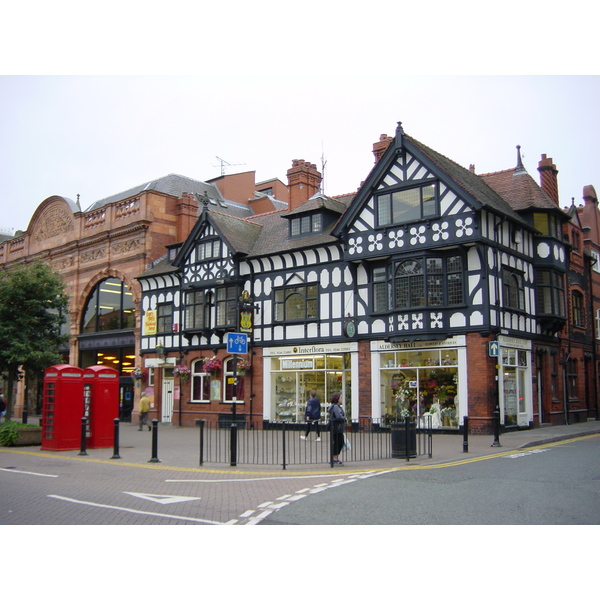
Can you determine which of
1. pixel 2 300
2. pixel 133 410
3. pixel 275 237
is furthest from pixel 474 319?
pixel 133 410

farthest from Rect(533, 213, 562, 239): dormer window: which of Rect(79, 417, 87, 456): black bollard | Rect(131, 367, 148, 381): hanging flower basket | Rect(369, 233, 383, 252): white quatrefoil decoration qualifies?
Rect(131, 367, 148, 381): hanging flower basket

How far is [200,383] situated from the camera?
30.3 meters

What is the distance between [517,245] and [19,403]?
3342cm

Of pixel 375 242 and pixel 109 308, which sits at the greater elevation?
pixel 375 242

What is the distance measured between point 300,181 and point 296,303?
7353 mm

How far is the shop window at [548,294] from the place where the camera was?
25.1m

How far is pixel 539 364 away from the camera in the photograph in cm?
2512

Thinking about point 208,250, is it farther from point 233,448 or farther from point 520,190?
point 233,448

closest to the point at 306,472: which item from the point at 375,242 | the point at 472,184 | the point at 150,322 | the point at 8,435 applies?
the point at 8,435

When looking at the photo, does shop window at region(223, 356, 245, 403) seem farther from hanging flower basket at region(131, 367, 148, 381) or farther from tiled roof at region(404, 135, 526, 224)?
tiled roof at region(404, 135, 526, 224)

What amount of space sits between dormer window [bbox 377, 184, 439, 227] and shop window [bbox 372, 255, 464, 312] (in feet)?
5.46

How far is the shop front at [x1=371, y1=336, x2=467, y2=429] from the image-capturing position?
2186 cm

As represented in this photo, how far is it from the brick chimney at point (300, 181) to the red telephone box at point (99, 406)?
14.7 meters

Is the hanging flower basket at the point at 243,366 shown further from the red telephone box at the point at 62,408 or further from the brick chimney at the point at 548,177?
the brick chimney at the point at 548,177
